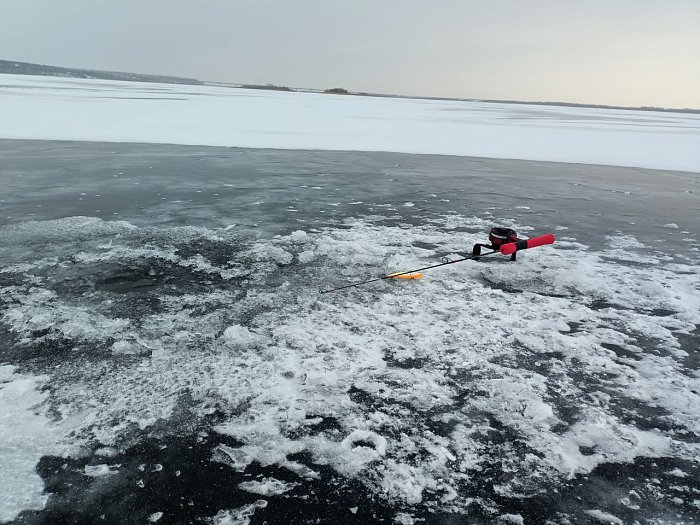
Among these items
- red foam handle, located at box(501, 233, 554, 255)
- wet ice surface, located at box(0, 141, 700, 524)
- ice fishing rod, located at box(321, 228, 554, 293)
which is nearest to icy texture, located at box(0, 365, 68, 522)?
wet ice surface, located at box(0, 141, 700, 524)

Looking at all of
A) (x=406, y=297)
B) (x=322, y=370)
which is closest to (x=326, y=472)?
(x=322, y=370)

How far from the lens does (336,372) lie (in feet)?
9.07

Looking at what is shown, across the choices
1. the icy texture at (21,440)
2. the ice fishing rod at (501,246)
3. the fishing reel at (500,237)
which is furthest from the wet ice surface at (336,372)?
the fishing reel at (500,237)

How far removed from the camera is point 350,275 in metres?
4.23

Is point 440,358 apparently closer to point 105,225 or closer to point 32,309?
point 32,309

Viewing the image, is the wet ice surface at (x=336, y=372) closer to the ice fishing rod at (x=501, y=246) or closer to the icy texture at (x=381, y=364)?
the icy texture at (x=381, y=364)

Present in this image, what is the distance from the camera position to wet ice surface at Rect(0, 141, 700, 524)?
76.7 inches

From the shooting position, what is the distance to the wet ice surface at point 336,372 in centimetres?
195

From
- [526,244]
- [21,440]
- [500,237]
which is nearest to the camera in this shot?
[21,440]

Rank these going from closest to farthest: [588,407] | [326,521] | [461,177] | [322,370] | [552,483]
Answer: [326,521], [552,483], [588,407], [322,370], [461,177]

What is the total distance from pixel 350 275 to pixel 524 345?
1663 millimetres

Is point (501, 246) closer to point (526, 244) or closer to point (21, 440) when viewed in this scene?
point (526, 244)

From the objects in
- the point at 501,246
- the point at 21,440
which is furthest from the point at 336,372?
the point at 501,246

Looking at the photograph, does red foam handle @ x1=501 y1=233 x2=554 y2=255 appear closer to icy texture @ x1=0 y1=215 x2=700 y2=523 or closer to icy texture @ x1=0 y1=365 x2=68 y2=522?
icy texture @ x1=0 y1=215 x2=700 y2=523
